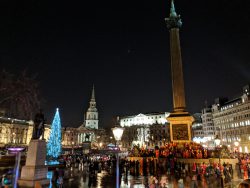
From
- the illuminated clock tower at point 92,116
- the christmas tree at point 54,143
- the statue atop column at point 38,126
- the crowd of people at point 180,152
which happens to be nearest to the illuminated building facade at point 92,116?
the illuminated clock tower at point 92,116

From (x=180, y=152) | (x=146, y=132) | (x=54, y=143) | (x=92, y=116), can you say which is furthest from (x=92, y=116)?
(x=180, y=152)

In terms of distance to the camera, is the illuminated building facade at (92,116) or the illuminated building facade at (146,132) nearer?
the illuminated building facade at (146,132)

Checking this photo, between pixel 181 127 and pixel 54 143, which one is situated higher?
pixel 181 127

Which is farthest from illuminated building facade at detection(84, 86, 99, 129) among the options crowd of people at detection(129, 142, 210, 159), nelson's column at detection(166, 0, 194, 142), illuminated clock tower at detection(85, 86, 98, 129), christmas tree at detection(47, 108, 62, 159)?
crowd of people at detection(129, 142, 210, 159)

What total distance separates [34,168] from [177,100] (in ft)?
81.0

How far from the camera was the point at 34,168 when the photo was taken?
50.4ft

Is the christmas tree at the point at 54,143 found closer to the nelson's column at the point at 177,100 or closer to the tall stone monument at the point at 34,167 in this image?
the nelson's column at the point at 177,100

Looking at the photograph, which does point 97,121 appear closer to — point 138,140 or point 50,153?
point 138,140

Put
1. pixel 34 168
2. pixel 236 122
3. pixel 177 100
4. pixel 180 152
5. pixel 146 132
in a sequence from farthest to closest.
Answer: pixel 146 132, pixel 236 122, pixel 177 100, pixel 180 152, pixel 34 168

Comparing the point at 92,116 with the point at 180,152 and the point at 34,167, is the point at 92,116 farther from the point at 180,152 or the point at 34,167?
the point at 34,167

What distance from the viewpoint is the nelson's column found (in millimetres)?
30775

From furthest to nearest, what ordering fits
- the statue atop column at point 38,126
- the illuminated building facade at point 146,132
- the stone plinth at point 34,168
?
the illuminated building facade at point 146,132 < the statue atop column at point 38,126 < the stone plinth at point 34,168

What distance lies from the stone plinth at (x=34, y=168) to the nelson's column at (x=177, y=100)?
20.3 m

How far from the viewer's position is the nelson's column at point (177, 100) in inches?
1212
